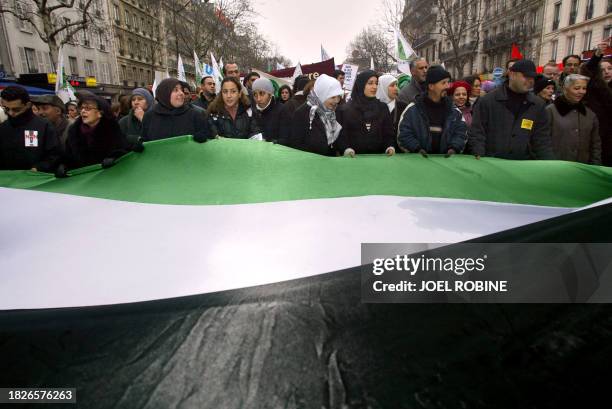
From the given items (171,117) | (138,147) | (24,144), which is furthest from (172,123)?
(24,144)

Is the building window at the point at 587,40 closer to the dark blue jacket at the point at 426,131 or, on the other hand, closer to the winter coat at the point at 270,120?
the winter coat at the point at 270,120

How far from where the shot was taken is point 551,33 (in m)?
35.4

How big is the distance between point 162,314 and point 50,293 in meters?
0.59

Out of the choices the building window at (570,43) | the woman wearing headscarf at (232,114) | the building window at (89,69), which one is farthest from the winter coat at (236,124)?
the building window at (570,43)

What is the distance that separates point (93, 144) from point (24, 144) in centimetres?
95

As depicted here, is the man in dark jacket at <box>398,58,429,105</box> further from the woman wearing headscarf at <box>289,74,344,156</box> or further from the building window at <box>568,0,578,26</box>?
the building window at <box>568,0,578,26</box>

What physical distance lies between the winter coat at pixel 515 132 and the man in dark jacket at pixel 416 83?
1.84 meters

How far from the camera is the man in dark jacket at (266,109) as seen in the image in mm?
5008

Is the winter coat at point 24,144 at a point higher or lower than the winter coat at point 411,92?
lower

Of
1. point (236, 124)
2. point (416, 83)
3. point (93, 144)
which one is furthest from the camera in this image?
point (416, 83)

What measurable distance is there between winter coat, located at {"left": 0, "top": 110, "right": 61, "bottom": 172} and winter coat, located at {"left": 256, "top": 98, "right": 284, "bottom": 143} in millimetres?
2158

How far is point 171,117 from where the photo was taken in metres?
3.97

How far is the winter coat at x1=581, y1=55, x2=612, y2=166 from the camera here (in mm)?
4564

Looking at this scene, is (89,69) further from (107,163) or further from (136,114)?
(107,163)
